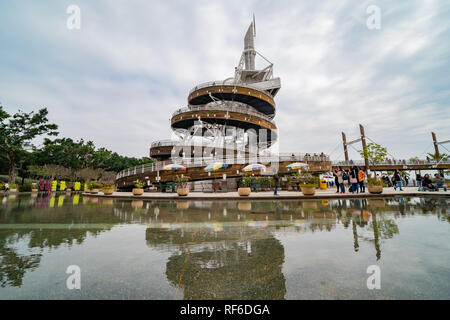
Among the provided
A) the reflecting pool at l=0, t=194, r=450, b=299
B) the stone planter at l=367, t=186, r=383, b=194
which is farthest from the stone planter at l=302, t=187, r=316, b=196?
the reflecting pool at l=0, t=194, r=450, b=299

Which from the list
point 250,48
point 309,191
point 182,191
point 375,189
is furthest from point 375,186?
point 250,48

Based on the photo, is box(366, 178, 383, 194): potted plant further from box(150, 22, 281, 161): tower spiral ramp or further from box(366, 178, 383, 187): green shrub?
box(150, 22, 281, 161): tower spiral ramp

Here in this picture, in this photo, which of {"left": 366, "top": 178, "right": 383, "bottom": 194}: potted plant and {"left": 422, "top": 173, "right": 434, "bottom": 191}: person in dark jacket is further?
{"left": 422, "top": 173, "right": 434, "bottom": 191}: person in dark jacket

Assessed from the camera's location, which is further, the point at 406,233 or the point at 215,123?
the point at 215,123

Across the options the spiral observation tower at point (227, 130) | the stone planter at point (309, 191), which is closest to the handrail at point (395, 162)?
the spiral observation tower at point (227, 130)

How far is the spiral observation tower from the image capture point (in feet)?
83.3

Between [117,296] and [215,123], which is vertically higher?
[215,123]

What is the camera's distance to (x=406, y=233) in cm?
441

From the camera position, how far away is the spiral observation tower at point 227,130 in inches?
999

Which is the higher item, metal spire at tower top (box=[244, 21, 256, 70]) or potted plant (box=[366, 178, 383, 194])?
metal spire at tower top (box=[244, 21, 256, 70])
